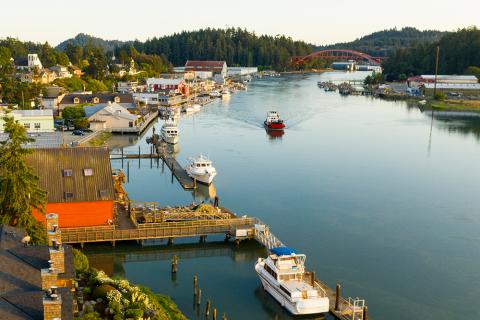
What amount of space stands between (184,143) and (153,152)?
22.5 ft

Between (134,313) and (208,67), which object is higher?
(208,67)

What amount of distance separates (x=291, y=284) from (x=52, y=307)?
1212 cm

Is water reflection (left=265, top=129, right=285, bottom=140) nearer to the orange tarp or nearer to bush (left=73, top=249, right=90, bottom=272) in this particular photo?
the orange tarp

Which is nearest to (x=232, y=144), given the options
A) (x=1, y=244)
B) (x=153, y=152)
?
(x=153, y=152)

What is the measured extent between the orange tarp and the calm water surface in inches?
52.1

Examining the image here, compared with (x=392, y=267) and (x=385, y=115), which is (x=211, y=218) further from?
(x=385, y=115)

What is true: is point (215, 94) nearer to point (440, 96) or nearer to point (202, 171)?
point (440, 96)

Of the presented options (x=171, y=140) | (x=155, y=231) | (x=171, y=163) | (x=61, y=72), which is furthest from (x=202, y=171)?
(x=61, y=72)

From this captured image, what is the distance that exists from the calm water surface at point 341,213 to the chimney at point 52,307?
34.7 feet

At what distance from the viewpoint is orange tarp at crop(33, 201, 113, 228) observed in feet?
88.3

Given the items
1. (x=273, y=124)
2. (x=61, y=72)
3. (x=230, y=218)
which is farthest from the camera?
(x=61, y=72)

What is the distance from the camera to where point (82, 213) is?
27.2 metres

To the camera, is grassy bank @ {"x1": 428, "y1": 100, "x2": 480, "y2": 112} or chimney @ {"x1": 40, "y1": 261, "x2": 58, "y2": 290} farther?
grassy bank @ {"x1": 428, "y1": 100, "x2": 480, "y2": 112}

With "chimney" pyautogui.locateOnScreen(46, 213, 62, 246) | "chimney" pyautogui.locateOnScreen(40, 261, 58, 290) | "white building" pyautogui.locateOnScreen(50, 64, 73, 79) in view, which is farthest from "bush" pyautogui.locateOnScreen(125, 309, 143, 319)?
"white building" pyautogui.locateOnScreen(50, 64, 73, 79)
